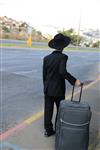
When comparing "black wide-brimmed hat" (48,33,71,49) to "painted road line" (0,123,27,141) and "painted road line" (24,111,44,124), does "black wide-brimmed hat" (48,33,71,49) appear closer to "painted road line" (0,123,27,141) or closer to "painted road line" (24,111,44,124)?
"painted road line" (0,123,27,141)

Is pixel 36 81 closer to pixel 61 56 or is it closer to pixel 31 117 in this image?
pixel 31 117

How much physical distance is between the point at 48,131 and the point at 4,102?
326cm

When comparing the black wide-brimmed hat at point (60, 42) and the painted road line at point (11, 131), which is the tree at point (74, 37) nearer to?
the painted road line at point (11, 131)

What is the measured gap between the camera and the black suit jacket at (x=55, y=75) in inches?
263

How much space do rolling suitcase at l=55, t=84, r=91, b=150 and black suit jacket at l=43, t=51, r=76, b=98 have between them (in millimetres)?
719

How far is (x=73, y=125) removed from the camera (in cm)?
596

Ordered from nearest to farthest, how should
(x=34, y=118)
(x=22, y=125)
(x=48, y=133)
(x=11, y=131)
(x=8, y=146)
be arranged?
(x=8, y=146), (x=48, y=133), (x=11, y=131), (x=22, y=125), (x=34, y=118)

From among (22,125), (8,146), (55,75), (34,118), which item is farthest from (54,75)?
(34,118)

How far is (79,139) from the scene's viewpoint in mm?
6016

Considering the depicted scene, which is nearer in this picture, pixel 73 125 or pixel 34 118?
pixel 73 125

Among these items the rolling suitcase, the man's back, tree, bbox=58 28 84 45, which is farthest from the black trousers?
tree, bbox=58 28 84 45

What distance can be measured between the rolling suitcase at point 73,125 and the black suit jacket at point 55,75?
72 centimetres

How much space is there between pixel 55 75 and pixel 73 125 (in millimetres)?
1082

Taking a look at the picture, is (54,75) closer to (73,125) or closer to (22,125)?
(73,125)
